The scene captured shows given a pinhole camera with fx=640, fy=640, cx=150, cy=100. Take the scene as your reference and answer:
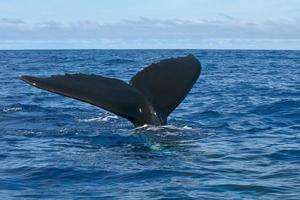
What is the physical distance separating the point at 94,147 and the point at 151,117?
1.04 metres

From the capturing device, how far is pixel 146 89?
1016 centimetres

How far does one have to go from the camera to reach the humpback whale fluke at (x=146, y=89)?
9461mm

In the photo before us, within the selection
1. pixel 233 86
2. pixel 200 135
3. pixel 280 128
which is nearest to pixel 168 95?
pixel 200 135

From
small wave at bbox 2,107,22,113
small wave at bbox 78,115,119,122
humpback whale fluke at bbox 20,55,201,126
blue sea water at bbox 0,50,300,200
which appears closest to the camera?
blue sea water at bbox 0,50,300,200

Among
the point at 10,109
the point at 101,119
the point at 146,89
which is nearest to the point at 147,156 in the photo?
the point at 146,89

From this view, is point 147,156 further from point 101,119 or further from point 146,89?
point 101,119

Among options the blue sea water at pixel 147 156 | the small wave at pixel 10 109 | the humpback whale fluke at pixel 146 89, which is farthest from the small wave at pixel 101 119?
the humpback whale fluke at pixel 146 89

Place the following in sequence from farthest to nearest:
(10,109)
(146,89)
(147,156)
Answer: (10,109), (146,89), (147,156)

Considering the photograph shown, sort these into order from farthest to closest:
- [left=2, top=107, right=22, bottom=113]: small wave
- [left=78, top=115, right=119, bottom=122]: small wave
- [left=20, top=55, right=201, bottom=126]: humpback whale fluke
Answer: [left=2, top=107, right=22, bottom=113]: small wave
[left=78, top=115, right=119, bottom=122]: small wave
[left=20, top=55, right=201, bottom=126]: humpback whale fluke

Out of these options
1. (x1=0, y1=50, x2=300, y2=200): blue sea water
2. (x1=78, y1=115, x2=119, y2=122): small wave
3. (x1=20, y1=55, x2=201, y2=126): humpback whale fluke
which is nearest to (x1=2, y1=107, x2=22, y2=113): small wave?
(x1=0, y1=50, x2=300, y2=200): blue sea water

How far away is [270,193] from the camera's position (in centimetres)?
749

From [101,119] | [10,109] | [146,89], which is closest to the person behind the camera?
[146,89]

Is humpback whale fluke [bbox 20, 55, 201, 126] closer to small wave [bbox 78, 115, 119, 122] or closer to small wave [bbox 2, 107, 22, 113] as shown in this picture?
small wave [bbox 78, 115, 119, 122]

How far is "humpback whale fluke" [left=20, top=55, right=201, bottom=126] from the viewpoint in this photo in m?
9.46
